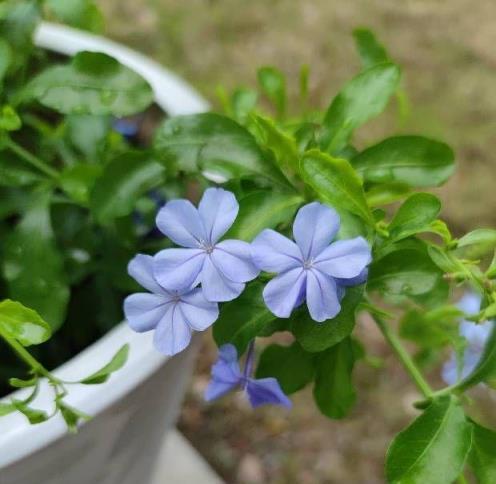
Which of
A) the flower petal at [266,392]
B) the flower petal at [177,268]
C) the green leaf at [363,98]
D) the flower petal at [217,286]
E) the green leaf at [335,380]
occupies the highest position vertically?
the flower petal at [177,268]

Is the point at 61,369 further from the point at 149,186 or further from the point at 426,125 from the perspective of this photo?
the point at 426,125

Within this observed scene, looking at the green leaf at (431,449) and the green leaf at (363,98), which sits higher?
the green leaf at (363,98)

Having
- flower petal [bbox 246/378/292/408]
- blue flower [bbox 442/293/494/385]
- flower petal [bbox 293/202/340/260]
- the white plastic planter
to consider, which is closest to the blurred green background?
the white plastic planter

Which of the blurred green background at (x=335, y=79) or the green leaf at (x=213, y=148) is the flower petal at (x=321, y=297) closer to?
the green leaf at (x=213, y=148)

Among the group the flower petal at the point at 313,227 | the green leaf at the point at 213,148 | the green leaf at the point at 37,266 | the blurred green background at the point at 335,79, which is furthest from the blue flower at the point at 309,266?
the blurred green background at the point at 335,79

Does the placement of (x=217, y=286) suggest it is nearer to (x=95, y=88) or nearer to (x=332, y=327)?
(x=332, y=327)

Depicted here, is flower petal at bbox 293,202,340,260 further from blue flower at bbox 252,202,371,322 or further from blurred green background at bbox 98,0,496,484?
blurred green background at bbox 98,0,496,484

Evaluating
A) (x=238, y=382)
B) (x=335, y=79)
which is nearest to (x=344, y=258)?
(x=238, y=382)

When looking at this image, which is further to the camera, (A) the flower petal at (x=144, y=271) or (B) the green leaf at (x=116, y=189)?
(B) the green leaf at (x=116, y=189)

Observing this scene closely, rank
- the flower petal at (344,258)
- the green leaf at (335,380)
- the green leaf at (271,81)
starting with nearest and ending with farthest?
the flower petal at (344,258)
the green leaf at (335,380)
the green leaf at (271,81)
